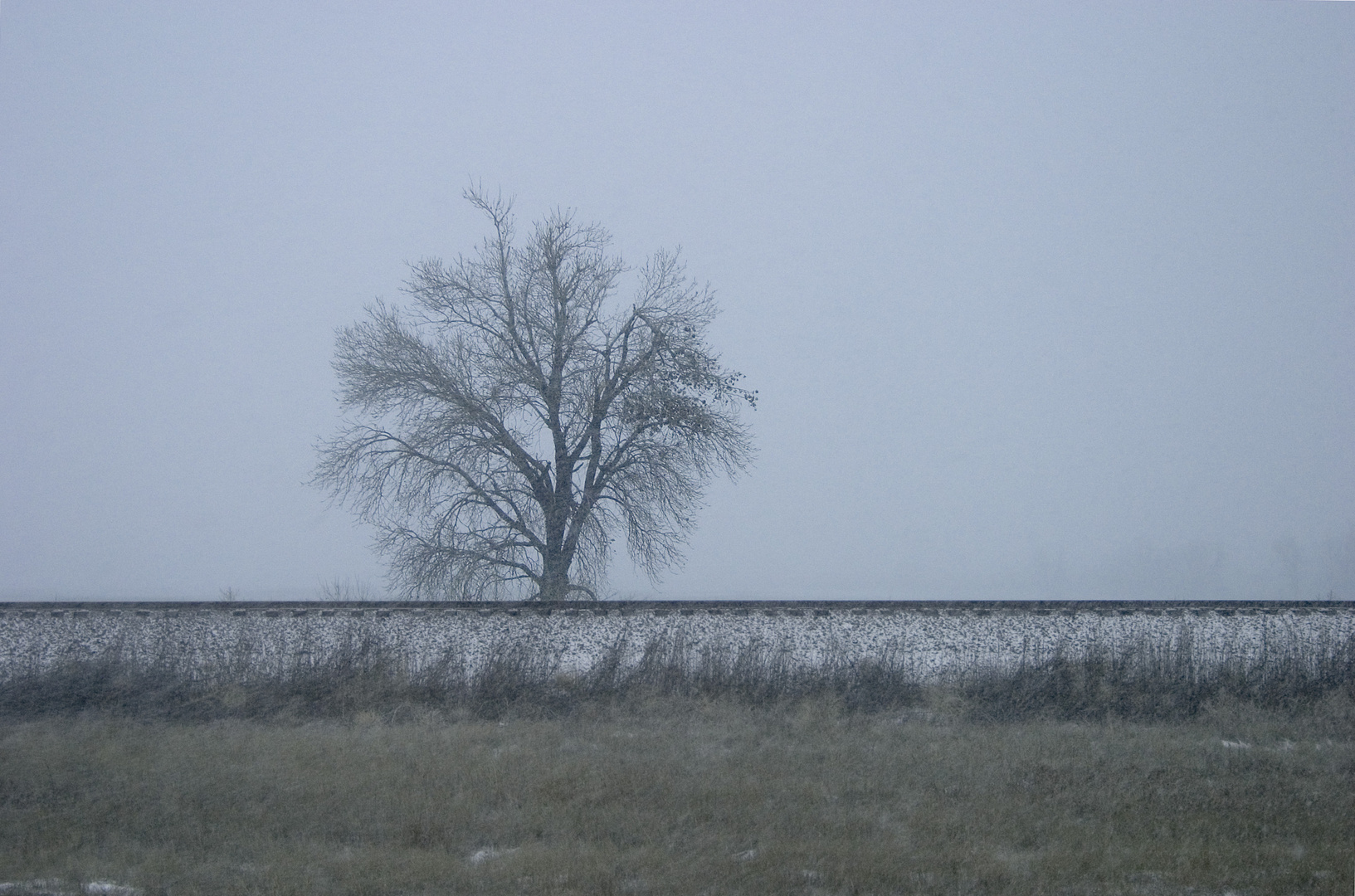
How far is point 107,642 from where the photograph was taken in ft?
48.7

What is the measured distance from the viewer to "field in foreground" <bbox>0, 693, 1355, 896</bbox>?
7719 millimetres

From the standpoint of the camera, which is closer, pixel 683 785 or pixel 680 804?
pixel 680 804

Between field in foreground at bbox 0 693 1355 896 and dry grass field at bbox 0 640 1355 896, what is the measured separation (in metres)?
0.04

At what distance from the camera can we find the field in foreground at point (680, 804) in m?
7.72

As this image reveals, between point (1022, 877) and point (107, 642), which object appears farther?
point (107, 642)

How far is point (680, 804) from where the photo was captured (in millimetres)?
9422

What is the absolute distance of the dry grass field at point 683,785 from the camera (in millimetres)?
7785

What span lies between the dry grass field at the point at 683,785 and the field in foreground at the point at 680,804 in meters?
0.04

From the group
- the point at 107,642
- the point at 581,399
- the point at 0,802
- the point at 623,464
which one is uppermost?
the point at 581,399

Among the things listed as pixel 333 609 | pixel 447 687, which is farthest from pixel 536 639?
pixel 333 609

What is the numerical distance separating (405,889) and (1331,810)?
8.30 m

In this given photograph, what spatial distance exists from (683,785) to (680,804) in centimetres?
49

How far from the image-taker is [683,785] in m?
9.91

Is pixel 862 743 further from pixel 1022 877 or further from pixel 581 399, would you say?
pixel 581 399
